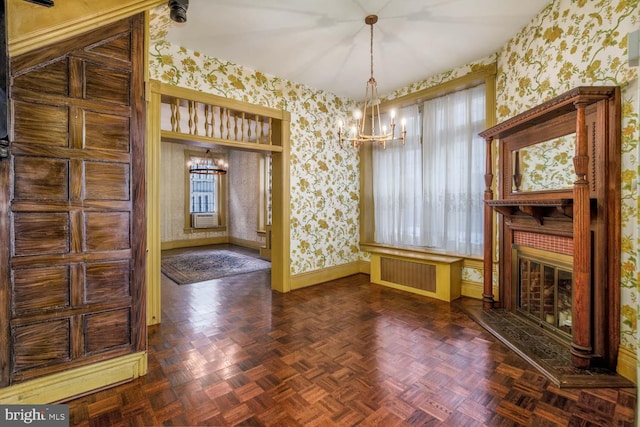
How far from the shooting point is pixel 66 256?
6.28 feet

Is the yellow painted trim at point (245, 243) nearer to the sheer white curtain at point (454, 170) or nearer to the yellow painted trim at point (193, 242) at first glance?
the yellow painted trim at point (193, 242)

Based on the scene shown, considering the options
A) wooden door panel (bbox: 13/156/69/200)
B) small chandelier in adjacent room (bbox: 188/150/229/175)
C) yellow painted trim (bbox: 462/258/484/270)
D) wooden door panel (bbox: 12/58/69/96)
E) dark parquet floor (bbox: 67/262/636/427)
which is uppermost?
small chandelier in adjacent room (bbox: 188/150/229/175)

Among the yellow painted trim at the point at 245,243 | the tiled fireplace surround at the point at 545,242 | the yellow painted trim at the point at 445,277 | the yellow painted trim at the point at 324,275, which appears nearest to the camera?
the tiled fireplace surround at the point at 545,242

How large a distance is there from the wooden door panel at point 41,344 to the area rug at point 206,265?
2844 mm

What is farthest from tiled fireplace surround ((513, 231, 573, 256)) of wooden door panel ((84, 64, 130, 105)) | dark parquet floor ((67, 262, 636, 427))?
wooden door panel ((84, 64, 130, 105))

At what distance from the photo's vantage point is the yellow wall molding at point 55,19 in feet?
5.70

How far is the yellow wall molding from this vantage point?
1.74m

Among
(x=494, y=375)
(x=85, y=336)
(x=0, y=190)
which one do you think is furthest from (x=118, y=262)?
(x=494, y=375)

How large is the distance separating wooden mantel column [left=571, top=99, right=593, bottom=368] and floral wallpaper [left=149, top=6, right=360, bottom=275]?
3.13 metres

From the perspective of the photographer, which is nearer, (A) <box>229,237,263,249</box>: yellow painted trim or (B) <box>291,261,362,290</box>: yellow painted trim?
(B) <box>291,261,362,290</box>: yellow painted trim

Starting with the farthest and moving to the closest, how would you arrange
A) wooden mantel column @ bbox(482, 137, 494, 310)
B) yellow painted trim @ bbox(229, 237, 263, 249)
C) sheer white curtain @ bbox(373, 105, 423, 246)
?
yellow painted trim @ bbox(229, 237, 263, 249) < sheer white curtain @ bbox(373, 105, 423, 246) < wooden mantel column @ bbox(482, 137, 494, 310)

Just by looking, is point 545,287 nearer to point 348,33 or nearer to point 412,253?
point 412,253

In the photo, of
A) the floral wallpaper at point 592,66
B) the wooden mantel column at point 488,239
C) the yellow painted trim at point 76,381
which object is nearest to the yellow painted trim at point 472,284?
the wooden mantel column at point 488,239

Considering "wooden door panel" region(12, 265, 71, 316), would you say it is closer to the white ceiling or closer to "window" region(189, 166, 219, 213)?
the white ceiling
